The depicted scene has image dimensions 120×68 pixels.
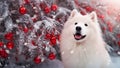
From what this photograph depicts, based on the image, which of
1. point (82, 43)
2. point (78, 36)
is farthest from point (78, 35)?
point (82, 43)

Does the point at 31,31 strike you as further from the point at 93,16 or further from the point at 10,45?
the point at 93,16

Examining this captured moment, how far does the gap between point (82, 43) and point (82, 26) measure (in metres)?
0.28

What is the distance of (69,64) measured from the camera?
4.40m

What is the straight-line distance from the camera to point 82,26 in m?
4.00

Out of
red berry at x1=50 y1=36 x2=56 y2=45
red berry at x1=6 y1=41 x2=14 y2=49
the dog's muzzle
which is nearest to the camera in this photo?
the dog's muzzle

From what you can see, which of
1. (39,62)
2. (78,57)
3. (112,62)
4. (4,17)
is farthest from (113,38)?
(4,17)

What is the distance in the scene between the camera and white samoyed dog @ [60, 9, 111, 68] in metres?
4.07

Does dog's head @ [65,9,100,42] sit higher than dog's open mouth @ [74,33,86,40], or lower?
higher

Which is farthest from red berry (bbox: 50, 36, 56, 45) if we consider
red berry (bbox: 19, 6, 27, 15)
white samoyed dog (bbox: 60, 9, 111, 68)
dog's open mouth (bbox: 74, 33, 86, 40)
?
red berry (bbox: 19, 6, 27, 15)

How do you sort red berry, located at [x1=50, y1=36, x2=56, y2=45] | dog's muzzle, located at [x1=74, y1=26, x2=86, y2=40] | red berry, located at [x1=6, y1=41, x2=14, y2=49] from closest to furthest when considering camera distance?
dog's muzzle, located at [x1=74, y1=26, x2=86, y2=40]
red berry, located at [x1=6, y1=41, x2=14, y2=49]
red berry, located at [x1=50, y1=36, x2=56, y2=45]

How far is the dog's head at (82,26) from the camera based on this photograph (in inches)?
157

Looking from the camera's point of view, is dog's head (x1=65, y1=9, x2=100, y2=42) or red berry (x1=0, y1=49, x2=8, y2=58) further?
red berry (x1=0, y1=49, x2=8, y2=58)

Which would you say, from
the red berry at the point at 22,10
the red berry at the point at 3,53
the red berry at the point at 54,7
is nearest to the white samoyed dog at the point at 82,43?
the red berry at the point at 54,7

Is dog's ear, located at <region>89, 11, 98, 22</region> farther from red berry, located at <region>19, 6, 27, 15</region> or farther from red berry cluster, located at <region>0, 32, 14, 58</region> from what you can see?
red berry cluster, located at <region>0, 32, 14, 58</region>
